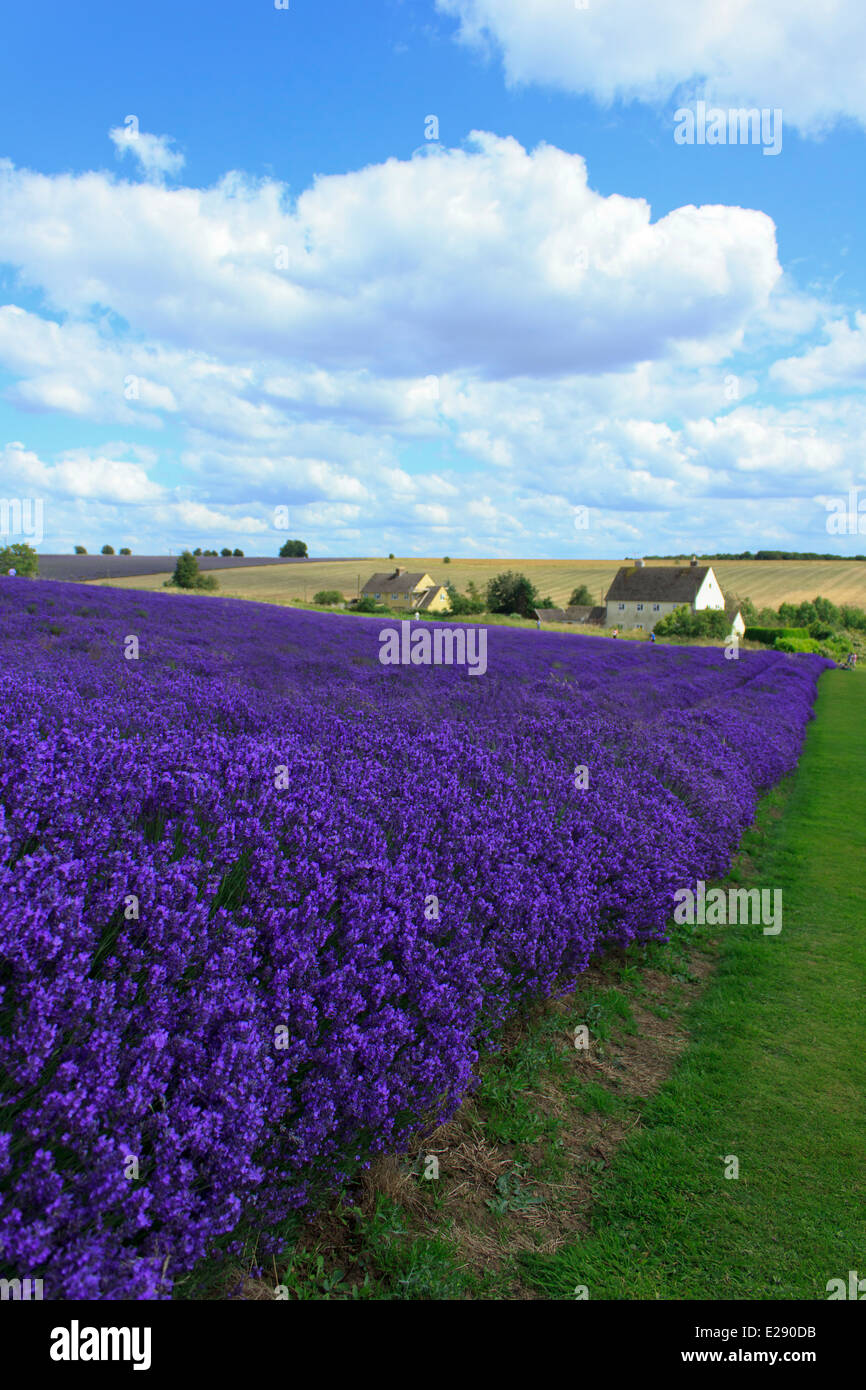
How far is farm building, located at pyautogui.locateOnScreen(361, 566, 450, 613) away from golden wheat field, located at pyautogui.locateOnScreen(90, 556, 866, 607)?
1.96 metres

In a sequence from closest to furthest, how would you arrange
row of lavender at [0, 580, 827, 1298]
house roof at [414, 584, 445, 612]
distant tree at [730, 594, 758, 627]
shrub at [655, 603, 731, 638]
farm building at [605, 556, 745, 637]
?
row of lavender at [0, 580, 827, 1298], shrub at [655, 603, 731, 638], farm building at [605, 556, 745, 637], distant tree at [730, 594, 758, 627], house roof at [414, 584, 445, 612]

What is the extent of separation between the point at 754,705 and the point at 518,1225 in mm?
11614

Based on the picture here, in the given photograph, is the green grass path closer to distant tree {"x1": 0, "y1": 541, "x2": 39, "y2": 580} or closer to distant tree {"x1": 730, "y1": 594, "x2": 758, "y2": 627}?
distant tree {"x1": 0, "y1": 541, "x2": 39, "y2": 580}

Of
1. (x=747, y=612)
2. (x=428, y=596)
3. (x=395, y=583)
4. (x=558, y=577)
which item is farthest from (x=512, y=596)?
(x=558, y=577)

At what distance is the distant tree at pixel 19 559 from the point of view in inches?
1768

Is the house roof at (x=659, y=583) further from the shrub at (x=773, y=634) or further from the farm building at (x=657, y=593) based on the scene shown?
the shrub at (x=773, y=634)

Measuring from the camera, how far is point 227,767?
312 centimetres

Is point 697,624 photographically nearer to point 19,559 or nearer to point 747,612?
point 747,612

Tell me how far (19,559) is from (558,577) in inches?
2320

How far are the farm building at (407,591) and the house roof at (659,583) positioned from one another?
1485 centimetres

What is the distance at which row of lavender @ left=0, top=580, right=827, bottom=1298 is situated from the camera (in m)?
1.63

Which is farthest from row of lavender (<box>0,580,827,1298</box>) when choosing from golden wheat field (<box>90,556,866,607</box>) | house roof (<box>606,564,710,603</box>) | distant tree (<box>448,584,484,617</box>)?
house roof (<box>606,564,710,603</box>)
